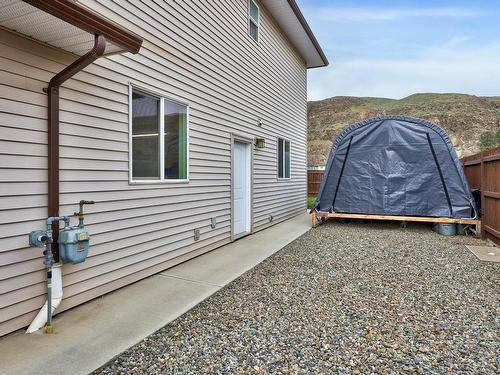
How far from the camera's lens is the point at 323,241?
21.8 ft

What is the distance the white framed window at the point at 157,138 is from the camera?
13.0ft

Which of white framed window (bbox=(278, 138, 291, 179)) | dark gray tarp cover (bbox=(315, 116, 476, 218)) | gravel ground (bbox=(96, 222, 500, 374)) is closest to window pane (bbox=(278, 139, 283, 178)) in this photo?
white framed window (bbox=(278, 138, 291, 179))

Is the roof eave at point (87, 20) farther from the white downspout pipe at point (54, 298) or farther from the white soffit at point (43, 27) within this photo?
the white downspout pipe at point (54, 298)

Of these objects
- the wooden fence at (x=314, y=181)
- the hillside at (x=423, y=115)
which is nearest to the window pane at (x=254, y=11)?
the wooden fence at (x=314, y=181)

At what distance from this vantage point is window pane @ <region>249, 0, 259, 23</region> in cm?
729

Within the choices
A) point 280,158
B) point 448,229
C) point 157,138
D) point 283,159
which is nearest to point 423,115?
point 283,159

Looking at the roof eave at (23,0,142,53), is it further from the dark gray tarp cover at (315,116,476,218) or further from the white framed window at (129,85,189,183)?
the dark gray tarp cover at (315,116,476,218)

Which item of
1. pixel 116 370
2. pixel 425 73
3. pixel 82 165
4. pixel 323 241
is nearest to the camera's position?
pixel 116 370

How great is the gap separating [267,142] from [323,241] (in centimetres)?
287

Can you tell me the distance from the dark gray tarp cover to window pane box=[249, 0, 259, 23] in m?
3.49

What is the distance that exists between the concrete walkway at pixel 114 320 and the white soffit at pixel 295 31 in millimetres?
6104

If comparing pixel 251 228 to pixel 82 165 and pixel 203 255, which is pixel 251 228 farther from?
pixel 82 165

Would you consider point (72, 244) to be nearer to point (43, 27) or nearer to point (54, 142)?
point (54, 142)

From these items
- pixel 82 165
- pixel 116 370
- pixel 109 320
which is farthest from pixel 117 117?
pixel 116 370
